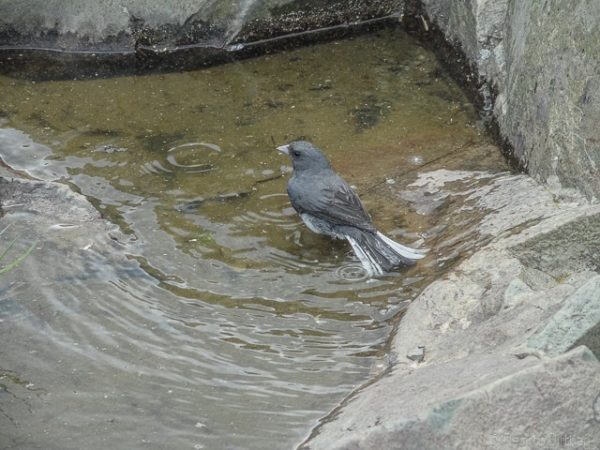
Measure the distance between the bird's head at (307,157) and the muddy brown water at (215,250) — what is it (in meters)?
0.31

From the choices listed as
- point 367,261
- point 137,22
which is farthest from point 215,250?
point 137,22

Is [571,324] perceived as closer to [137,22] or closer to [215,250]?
[215,250]

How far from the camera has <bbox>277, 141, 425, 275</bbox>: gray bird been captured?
5637 millimetres

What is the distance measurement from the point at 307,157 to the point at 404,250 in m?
1.04

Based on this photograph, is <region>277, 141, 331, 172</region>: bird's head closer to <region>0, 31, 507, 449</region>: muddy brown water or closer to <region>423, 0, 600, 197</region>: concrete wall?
<region>0, 31, 507, 449</region>: muddy brown water

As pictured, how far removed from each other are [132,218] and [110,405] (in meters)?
1.93

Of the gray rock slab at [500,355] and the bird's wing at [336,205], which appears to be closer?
the gray rock slab at [500,355]

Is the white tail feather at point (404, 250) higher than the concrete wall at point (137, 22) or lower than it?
lower

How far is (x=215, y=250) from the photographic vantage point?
19.3 ft

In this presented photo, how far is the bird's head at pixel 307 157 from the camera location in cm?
629

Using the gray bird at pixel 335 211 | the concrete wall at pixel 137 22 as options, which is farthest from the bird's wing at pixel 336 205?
the concrete wall at pixel 137 22

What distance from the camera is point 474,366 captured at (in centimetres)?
374

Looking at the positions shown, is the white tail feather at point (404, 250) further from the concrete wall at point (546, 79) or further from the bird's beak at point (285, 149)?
the bird's beak at point (285, 149)

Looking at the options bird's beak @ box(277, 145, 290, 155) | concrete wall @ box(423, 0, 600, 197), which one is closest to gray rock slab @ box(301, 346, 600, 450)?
concrete wall @ box(423, 0, 600, 197)
